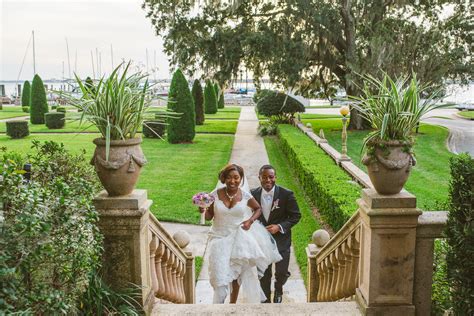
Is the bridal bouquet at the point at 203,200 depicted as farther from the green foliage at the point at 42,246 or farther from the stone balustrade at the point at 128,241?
the green foliage at the point at 42,246

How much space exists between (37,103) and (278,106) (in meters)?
15.5

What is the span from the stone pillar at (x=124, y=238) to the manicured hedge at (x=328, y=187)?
348cm

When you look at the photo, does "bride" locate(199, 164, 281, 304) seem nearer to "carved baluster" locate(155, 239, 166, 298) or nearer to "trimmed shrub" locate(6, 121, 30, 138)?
"carved baluster" locate(155, 239, 166, 298)

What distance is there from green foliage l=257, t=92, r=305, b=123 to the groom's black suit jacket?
832 inches

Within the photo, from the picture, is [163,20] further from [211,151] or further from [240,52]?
[211,151]

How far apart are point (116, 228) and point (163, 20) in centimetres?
1938

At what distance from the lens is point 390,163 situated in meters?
3.12

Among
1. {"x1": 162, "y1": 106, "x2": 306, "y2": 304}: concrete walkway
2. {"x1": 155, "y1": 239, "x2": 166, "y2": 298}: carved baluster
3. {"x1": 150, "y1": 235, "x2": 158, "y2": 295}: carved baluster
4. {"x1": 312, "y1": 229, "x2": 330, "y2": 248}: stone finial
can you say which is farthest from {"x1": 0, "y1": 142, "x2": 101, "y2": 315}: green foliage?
{"x1": 162, "y1": 106, "x2": 306, "y2": 304}: concrete walkway

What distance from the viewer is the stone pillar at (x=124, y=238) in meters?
3.18

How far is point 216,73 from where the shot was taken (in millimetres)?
20781

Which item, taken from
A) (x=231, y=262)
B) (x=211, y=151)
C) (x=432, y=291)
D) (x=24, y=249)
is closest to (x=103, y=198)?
(x=24, y=249)

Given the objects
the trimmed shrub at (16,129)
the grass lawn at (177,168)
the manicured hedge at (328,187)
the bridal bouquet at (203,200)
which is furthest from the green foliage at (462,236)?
the trimmed shrub at (16,129)

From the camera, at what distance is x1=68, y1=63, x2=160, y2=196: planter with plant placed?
3.04 m

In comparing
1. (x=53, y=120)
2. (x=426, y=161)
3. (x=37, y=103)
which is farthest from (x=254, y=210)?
(x=37, y=103)
